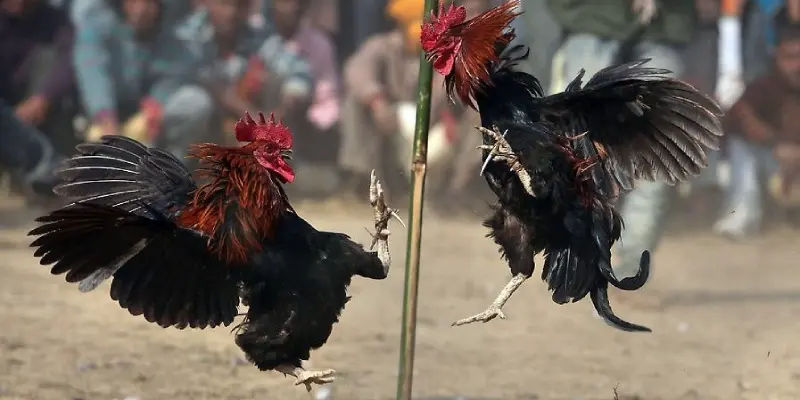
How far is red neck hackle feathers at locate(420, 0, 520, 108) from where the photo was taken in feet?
10.6

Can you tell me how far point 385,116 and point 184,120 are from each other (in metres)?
1.41

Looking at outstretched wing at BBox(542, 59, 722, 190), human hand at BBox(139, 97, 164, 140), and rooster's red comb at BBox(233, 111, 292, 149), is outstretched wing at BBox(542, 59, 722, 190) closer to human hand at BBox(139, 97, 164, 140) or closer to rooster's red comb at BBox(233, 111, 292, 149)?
rooster's red comb at BBox(233, 111, 292, 149)

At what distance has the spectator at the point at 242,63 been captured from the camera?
349 inches

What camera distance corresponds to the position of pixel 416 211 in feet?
10.4

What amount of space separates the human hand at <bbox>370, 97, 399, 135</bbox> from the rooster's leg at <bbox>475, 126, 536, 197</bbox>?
5515 millimetres

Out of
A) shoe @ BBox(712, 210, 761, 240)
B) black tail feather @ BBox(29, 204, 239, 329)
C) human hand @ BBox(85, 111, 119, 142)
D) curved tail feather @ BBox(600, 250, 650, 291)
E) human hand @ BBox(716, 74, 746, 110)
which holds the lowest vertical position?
black tail feather @ BBox(29, 204, 239, 329)

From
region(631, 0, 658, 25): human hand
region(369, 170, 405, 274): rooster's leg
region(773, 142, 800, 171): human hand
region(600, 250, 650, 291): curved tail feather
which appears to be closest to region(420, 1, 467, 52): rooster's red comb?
region(369, 170, 405, 274): rooster's leg

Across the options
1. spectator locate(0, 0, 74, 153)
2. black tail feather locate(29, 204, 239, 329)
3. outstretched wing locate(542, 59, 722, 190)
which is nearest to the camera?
black tail feather locate(29, 204, 239, 329)

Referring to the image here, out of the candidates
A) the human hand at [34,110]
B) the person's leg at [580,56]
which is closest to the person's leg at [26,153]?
the human hand at [34,110]

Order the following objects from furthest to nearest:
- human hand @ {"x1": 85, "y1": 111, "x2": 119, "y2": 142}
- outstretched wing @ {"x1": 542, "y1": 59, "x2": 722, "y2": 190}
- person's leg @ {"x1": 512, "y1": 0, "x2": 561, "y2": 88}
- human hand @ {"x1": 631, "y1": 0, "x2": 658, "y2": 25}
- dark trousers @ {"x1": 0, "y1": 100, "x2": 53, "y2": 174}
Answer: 1. human hand @ {"x1": 85, "y1": 111, "x2": 119, "y2": 142}
2. dark trousers @ {"x1": 0, "y1": 100, "x2": 53, "y2": 174}
3. person's leg @ {"x1": 512, "y1": 0, "x2": 561, "y2": 88}
4. human hand @ {"x1": 631, "y1": 0, "x2": 658, "y2": 25}
5. outstretched wing @ {"x1": 542, "y1": 59, "x2": 722, "y2": 190}

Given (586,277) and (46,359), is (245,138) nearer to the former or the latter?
(586,277)

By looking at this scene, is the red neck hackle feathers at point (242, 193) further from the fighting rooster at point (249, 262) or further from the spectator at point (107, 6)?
the spectator at point (107, 6)

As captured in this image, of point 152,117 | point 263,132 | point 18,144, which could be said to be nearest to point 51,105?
point 18,144

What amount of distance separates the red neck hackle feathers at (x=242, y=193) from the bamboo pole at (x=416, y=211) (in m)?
0.37
